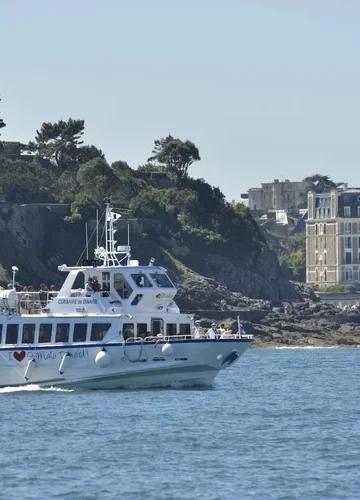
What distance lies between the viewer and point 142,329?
6944 cm

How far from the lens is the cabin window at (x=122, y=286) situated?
69625 mm

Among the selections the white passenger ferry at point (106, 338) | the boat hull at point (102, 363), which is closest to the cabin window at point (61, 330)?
the white passenger ferry at point (106, 338)

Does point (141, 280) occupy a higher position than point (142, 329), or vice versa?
point (141, 280)

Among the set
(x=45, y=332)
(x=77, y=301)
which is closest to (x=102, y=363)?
(x=45, y=332)

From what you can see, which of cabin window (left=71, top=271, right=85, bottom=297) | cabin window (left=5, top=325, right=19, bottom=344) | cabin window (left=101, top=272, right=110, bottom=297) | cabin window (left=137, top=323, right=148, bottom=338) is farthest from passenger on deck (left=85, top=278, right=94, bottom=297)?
cabin window (left=5, top=325, right=19, bottom=344)

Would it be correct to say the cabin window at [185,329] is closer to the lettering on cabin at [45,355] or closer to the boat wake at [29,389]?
the lettering on cabin at [45,355]

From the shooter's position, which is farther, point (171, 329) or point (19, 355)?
point (171, 329)

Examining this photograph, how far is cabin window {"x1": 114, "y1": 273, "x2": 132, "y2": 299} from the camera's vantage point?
69625 millimetres

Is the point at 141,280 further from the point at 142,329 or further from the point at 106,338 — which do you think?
the point at 106,338

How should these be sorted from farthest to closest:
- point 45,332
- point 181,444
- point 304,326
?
point 304,326 → point 45,332 → point 181,444

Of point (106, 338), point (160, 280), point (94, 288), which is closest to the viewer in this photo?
point (106, 338)

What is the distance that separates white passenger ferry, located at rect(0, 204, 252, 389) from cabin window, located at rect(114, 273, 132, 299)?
11 mm

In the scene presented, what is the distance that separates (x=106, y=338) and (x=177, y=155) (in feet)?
357

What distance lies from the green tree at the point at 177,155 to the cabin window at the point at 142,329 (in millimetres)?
107394
